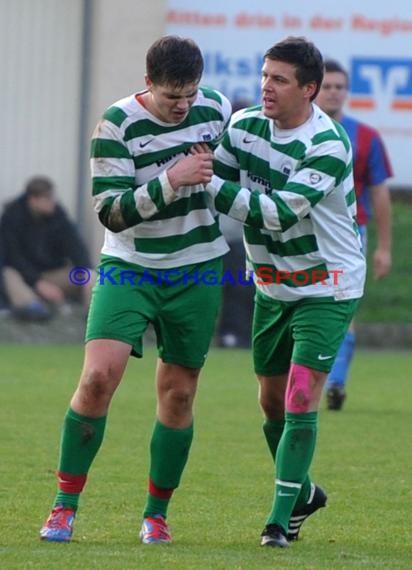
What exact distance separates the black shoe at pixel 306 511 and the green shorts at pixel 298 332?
54 centimetres

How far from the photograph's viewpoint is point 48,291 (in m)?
16.9

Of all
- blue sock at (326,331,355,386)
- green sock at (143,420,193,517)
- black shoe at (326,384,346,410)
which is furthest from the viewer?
black shoe at (326,384,346,410)

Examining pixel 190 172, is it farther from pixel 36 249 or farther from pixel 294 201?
pixel 36 249

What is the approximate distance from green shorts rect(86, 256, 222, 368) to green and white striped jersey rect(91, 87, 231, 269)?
5cm

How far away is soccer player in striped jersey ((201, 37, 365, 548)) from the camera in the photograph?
6.27 metres

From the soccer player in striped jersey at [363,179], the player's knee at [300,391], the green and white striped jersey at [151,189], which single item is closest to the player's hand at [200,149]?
the green and white striped jersey at [151,189]

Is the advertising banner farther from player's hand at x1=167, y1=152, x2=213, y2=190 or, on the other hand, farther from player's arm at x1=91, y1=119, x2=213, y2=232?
player's hand at x1=167, y1=152, x2=213, y2=190

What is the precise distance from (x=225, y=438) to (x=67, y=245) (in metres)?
7.43

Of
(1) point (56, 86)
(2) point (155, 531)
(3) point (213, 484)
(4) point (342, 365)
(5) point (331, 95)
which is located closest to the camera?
(2) point (155, 531)

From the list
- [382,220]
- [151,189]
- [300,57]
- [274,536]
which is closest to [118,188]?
[151,189]

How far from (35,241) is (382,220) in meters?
6.60

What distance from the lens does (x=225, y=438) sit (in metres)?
9.78

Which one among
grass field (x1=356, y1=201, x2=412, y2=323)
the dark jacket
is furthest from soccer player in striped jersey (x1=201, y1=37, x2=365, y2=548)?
grass field (x1=356, y1=201, x2=412, y2=323)

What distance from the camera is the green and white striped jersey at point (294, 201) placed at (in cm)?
626
